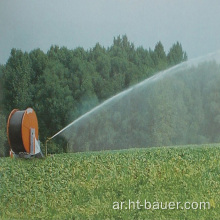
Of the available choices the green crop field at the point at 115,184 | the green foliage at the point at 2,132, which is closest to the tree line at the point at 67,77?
the green foliage at the point at 2,132

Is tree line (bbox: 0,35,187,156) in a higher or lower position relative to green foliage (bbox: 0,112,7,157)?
higher

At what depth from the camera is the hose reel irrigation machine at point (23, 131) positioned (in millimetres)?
4645

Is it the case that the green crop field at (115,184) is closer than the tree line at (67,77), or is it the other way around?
the green crop field at (115,184)

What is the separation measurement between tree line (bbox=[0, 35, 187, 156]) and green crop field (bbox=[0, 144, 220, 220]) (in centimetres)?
17

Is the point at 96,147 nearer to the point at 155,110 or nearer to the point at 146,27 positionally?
the point at 155,110

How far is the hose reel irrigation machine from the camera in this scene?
4.64 metres

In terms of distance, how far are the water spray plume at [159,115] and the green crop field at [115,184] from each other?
7 centimetres

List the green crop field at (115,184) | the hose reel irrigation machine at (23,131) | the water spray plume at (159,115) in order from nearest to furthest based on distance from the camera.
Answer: the green crop field at (115,184) < the hose reel irrigation machine at (23,131) < the water spray plume at (159,115)

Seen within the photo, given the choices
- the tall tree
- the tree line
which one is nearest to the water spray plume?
the tree line

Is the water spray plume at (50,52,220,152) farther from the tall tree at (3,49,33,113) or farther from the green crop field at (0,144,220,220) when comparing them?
the tall tree at (3,49,33,113)

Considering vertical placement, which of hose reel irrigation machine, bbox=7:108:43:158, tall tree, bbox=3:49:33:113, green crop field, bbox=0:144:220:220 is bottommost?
green crop field, bbox=0:144:220:220

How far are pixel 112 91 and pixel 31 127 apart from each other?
0.52 m

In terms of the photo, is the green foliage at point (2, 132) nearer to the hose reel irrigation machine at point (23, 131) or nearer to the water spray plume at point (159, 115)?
the hose reel irrigation machine at point (23, 131)

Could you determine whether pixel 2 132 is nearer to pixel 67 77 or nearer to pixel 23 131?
pixel 23 131
